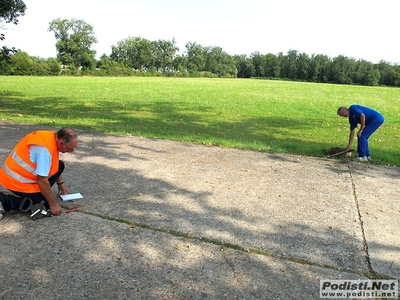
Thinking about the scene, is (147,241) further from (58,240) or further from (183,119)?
(183,119)

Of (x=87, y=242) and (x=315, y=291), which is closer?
(x=315, y=291)

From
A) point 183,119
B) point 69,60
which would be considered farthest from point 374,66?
point 183,119

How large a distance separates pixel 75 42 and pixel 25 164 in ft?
339

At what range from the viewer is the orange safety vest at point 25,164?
141 inches

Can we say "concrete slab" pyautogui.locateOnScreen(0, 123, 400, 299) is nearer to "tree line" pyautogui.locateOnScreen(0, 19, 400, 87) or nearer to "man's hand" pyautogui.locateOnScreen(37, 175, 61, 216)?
"man's hand" pyautogui.locateOnScreen(37, 175, 61, 216)

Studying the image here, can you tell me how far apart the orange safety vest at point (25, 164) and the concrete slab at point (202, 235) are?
0.40 meters

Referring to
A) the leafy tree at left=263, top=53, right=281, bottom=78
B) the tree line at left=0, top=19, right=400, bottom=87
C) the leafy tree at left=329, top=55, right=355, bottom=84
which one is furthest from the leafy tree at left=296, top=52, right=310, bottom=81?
the leafy tree at left=329, top=55, right=355, bottom=84

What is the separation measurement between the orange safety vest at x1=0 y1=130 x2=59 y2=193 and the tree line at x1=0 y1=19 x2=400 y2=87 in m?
70.6

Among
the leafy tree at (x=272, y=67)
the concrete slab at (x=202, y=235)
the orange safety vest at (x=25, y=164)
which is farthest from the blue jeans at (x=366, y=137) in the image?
the leafy tree at (x=272, y=67)

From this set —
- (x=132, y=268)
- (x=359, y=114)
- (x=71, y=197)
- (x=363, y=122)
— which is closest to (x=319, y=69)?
(x=359, y=114)

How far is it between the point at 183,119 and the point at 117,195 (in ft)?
29.6

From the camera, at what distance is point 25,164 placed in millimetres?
3631

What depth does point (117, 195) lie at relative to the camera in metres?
4.60

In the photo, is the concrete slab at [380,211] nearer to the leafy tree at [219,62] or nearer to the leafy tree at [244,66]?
the leafy tree at [219,62]
